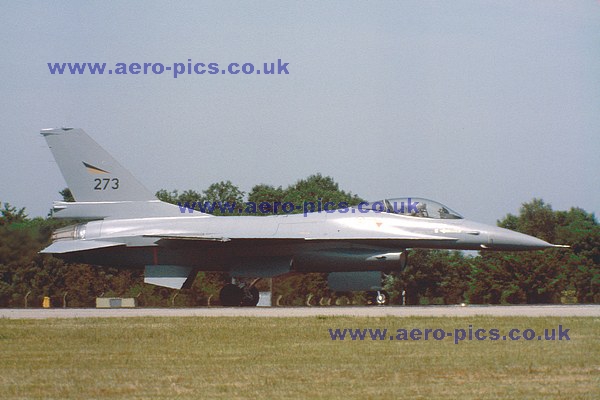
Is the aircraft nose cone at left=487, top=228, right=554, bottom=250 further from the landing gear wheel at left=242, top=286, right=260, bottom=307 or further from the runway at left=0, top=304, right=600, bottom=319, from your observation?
the landing gear wheel at left=242, top=286, right=260, bottom=307

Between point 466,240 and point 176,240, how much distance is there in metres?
7.11

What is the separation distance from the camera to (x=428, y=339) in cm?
1316

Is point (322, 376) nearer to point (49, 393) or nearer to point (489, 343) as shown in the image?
point (49, 393)

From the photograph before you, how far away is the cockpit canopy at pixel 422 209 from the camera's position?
21.7 metres

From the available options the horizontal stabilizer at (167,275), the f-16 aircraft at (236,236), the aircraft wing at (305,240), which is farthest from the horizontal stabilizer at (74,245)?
the aircraft wing at (305,240)

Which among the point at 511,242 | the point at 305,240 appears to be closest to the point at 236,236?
the point at 305,240

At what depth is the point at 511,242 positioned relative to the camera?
2138 cm

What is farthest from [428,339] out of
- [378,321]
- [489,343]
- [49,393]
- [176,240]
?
[176,240]

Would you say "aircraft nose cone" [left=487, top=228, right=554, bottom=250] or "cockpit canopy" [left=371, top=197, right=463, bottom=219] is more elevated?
→ "cockpit canopy" [left=371, top=197, right=463, bottom=219]

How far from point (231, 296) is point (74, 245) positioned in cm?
417

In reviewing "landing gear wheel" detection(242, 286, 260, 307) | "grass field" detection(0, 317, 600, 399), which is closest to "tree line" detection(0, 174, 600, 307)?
"landing gear wheel" detection(242, 286, 260, 307)

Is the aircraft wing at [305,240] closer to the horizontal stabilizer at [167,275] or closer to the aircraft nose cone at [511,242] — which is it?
the horizontal stabilizer at [167,275]

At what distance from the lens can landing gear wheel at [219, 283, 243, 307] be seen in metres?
23.1

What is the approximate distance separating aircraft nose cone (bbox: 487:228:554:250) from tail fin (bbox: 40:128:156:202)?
9025mm
